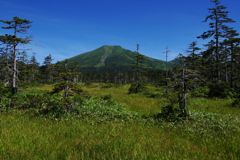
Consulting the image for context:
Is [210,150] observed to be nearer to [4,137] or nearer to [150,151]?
[150,151]

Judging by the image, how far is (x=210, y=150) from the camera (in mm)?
3795

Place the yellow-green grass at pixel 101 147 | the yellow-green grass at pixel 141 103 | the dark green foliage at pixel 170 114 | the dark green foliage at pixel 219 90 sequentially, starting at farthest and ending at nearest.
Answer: the dark green foliage at pixel 219 90 < the yellow-green grass at pixel 141 103 < the dark green foliage at pixel 170 114 < the yellow-green grass at pixel 101 147

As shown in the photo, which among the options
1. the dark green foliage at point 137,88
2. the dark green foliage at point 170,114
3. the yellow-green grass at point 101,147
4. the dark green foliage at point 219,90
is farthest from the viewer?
the dark green foliage at point 137,88

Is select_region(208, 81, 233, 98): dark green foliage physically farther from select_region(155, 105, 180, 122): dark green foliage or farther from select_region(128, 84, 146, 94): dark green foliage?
select_region(155, 105, 180, 122): dark green foliage

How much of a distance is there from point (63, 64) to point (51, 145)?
14.0 feet

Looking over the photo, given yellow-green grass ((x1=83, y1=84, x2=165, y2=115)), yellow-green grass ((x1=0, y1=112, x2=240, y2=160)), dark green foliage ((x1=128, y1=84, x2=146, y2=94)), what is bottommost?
yellow-green grass ((x1=83, y1=84, x2=165, y2=115))

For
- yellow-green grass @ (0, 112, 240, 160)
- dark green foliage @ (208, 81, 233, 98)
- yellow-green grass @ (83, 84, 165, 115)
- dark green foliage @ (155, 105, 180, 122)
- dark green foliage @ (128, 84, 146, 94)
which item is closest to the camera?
yellow-green grass @ (0, 112, 240, 160)

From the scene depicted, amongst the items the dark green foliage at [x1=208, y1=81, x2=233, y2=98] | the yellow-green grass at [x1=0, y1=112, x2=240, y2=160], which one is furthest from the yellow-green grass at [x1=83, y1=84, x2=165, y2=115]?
the dark green foliage at [x1=208, y1=81, x2=233, y2=98]

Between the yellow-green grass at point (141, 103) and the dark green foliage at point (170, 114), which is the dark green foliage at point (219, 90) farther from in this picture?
the dark green foliage at point (170, 114)

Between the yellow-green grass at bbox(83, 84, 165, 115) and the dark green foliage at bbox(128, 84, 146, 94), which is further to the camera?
the dark green foliage at bbox(128, 84, 146, 94)

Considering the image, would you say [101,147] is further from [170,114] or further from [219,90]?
[219,90]

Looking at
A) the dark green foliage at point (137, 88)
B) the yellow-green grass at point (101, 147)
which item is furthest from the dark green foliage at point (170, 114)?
the dark green foliage at point (137, 88)

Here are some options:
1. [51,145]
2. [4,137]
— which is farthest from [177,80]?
[4,137]

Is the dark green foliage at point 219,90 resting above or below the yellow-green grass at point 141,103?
above
